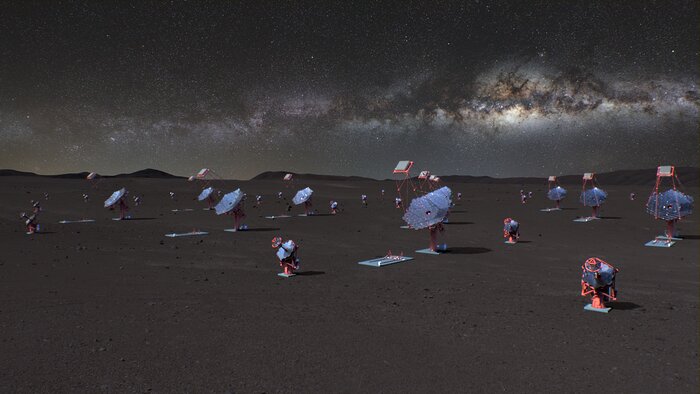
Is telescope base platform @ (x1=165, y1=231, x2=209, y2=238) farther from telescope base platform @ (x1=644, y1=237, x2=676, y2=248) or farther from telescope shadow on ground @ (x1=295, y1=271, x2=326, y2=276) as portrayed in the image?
telescope base platform @ (x1=644, y1=237, x2=676, y2=248)

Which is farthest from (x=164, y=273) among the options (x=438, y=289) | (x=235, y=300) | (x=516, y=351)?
(x=516, y=351)

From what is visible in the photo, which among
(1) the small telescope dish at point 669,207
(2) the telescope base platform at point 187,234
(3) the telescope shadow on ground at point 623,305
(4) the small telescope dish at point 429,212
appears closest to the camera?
(3) the telescope shadow on ground at point 623,305

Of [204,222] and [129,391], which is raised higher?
[204,222]

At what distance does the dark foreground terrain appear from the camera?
9.91m

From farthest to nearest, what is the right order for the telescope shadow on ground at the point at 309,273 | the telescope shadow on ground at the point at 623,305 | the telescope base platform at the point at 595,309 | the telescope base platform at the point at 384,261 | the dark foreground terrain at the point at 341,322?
Result: the telescope base platform at the point at 384,261, the telescope shadow on ground at the point at 309,273, the telescope shadow on ground at the point at 623,305, the telescope base platform at the point at 595,309, the dark foreground terrain at the point at 341,322

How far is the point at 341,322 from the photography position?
13.9 metres

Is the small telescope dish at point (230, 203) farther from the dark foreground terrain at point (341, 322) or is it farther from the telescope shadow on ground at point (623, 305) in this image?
the telescope shadow on ground at point (623, 305)

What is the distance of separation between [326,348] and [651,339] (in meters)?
8.41

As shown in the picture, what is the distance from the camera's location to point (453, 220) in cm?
5075

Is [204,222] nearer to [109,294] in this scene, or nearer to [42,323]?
[109,294]

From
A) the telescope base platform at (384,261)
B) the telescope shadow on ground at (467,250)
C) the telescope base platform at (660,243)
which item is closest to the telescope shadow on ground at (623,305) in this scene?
the telescope base platform at (384,261)

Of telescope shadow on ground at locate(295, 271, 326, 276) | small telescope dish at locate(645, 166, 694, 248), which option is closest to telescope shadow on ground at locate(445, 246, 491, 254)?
telescope shadow on ground at locate(295, 271, 326, 276)

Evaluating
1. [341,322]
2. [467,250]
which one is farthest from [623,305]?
[467,250]

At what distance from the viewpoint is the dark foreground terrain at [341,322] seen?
9.91 metres
